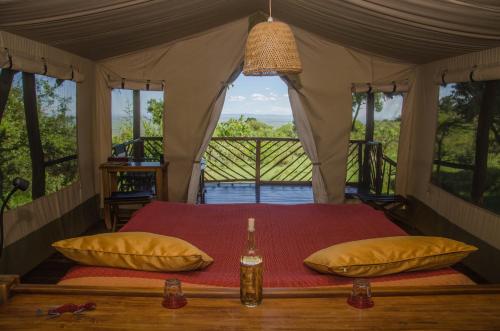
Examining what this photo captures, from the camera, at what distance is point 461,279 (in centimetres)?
176

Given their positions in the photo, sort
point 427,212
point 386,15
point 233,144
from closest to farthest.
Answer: point 386,15
point 427,212
point 233,144

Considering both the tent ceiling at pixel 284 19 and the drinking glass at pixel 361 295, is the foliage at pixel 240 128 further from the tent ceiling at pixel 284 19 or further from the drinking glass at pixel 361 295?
the drinking glass at pixel 361 295

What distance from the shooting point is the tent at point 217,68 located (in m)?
3.02

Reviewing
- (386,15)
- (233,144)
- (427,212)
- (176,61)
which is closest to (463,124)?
(427,212)

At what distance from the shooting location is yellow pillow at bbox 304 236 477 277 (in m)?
1.64

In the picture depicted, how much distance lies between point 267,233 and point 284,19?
2867 millimetres

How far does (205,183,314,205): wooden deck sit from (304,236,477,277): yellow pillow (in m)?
4.07

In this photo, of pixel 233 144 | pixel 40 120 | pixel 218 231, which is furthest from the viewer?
pixel 233 144

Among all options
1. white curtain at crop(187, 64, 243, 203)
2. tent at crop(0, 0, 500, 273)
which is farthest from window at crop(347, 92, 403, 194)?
white curtain at crop(187, 64, 243, 203)

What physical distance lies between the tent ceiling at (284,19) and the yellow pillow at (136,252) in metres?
1.41

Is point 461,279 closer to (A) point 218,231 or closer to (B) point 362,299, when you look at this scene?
(B) point 362,299

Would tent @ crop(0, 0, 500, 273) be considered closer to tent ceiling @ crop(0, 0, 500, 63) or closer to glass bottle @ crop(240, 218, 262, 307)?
tent ceiling @ crop(0, 0, 500, 63)

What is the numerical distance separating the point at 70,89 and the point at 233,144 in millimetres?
3803

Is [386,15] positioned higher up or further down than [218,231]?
higher up
